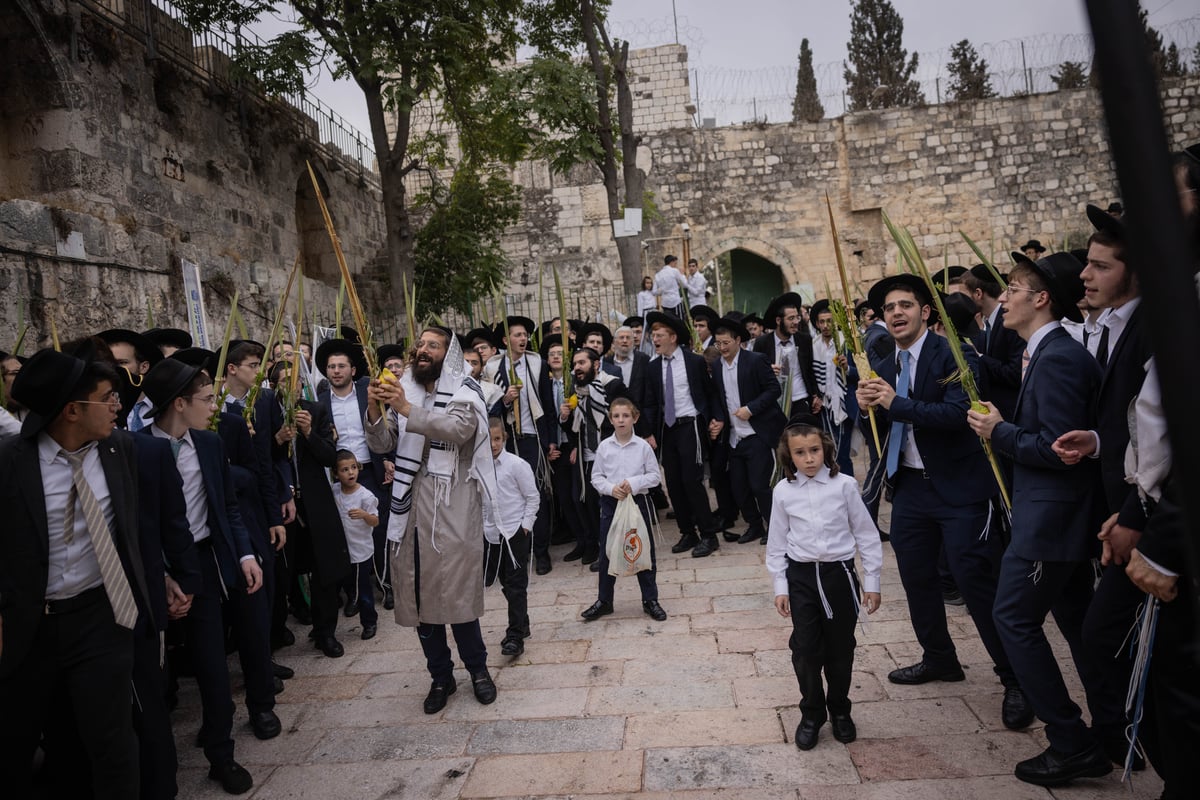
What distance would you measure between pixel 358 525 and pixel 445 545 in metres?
1.87

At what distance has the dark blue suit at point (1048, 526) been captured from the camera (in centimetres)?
317

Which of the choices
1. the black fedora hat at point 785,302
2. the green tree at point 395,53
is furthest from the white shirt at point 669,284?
the black fedora hat at point 785,302

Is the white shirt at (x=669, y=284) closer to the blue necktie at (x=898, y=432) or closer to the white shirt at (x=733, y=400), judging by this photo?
the white shirt at (x=733, y=400)

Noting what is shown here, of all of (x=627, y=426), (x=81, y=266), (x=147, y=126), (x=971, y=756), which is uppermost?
(x=147, y=126)

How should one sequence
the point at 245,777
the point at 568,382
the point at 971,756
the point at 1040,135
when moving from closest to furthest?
Result: the point at 971,756 < the point at 245,777 < the point at 568,382 < the point at 1040,135

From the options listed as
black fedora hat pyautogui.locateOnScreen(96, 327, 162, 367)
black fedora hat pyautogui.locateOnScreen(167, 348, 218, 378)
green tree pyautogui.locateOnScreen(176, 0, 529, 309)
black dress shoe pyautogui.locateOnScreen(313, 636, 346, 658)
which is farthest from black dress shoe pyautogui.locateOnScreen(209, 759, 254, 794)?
green tree pyautogui.locateOnScreen(176, 0, 529, 309)

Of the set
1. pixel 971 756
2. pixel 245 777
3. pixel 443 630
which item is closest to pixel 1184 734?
pixel 971 756

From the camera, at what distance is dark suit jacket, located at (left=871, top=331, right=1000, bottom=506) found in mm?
3893

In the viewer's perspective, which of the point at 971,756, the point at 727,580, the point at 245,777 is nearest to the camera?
the point at 971,756

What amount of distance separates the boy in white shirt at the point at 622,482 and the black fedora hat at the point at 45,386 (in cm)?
362

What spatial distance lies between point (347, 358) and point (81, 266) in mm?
3786

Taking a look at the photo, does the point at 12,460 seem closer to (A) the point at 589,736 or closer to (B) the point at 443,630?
(B) the point at 443,630

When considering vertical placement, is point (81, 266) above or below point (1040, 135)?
A: below

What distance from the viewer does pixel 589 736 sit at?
397 cm
